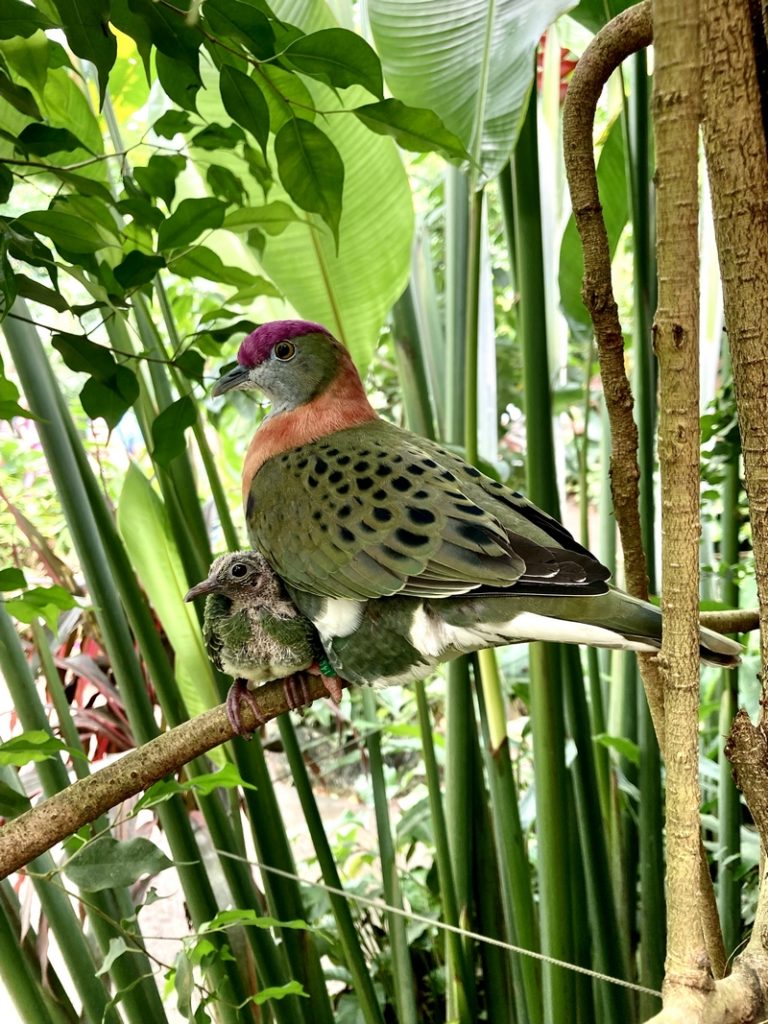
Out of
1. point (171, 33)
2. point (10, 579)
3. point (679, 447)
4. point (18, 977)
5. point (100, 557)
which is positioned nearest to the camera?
point (679, 447)

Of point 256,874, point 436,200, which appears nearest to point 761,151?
point 256,874

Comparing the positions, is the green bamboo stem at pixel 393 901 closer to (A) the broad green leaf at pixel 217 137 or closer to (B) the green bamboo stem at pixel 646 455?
(B) the green bamboo stem at pixel 646 455

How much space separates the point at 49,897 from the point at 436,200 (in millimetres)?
1916

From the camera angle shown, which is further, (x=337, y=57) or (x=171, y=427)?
(x=171, y=427)

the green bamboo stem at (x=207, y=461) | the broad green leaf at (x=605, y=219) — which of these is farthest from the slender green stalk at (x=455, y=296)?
the green bamboo stem at (x=207, y=461)

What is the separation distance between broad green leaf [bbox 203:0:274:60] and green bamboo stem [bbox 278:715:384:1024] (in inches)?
25.9

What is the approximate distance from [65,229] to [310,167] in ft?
0.54

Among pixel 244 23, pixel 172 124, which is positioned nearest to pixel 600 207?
pixel 244 23

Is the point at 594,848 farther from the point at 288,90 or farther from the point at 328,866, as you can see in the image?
the point at 288,90

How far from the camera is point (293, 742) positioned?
0.99 m

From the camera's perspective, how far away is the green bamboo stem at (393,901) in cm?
109

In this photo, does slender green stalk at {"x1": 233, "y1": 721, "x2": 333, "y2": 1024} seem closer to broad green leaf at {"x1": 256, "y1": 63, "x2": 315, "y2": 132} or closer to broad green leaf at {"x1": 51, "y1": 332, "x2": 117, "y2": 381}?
broad green leaf at {"x1": 51, "y1": 332, "x2": 117, "y2": 381}

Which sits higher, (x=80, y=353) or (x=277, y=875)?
(x=80, y=353)

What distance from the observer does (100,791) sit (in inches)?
23.4
